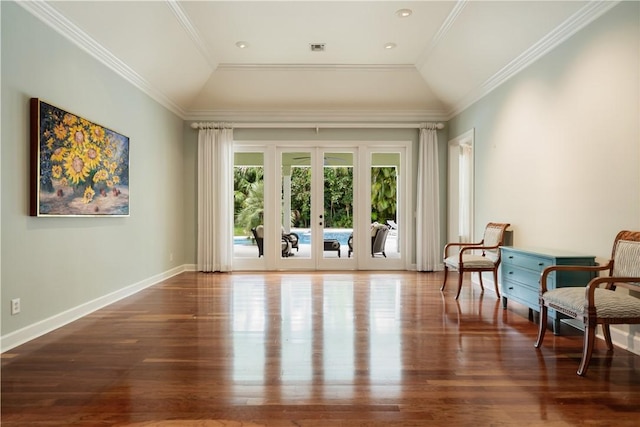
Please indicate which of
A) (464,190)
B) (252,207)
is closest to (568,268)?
(464,190)

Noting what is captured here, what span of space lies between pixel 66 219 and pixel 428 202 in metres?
5.38

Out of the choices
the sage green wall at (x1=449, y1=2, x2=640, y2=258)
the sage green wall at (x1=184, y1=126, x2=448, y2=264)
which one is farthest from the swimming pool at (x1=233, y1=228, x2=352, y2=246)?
the sage green wall at (x1=449, y1=2, x2=640, y2=258)

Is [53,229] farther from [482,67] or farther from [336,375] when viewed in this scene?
[482,67]

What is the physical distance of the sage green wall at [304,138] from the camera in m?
6.64

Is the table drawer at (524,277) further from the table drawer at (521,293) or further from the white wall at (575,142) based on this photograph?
the white wall at (575,142)

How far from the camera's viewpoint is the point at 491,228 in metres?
4.88

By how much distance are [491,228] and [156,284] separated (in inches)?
190

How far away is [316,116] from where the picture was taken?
6613 millimetres

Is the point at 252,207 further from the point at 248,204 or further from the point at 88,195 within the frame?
the point at 88,195

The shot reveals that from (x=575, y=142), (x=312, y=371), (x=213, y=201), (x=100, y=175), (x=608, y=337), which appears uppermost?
(x=575, y=142)

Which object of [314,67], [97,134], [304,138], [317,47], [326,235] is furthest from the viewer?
[326,235]

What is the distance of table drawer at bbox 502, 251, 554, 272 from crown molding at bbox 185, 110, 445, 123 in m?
3.38

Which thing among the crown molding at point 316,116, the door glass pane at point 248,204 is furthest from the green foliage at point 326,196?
the crown molding at point 316,116

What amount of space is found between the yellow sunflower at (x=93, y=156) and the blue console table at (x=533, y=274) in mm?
4558
